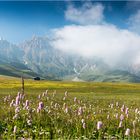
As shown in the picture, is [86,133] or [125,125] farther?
[125,125]

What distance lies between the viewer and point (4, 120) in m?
13.9

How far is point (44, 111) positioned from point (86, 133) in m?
3.17

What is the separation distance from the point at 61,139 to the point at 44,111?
4828mm

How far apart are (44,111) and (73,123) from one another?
65.7 inches

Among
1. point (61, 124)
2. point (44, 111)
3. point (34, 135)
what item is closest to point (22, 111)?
point (44, 111)

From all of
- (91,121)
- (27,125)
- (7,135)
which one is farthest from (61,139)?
(91,121)

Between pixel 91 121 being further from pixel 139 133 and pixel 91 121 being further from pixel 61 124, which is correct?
pixel 139 133

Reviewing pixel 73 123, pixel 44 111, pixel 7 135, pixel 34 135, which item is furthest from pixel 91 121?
pixel 7 135

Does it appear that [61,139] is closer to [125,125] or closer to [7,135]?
[7,135]

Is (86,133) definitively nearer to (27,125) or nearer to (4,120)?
(27,125)

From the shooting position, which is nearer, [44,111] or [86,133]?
[86,133]

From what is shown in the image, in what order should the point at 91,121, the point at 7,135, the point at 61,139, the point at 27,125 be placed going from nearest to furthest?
the point at 61,139
the point at 7,135
the point at 27,125
the point at 91,121

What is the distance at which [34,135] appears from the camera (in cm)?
1184

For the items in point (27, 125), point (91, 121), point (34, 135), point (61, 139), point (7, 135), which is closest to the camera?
point (61, 139)
